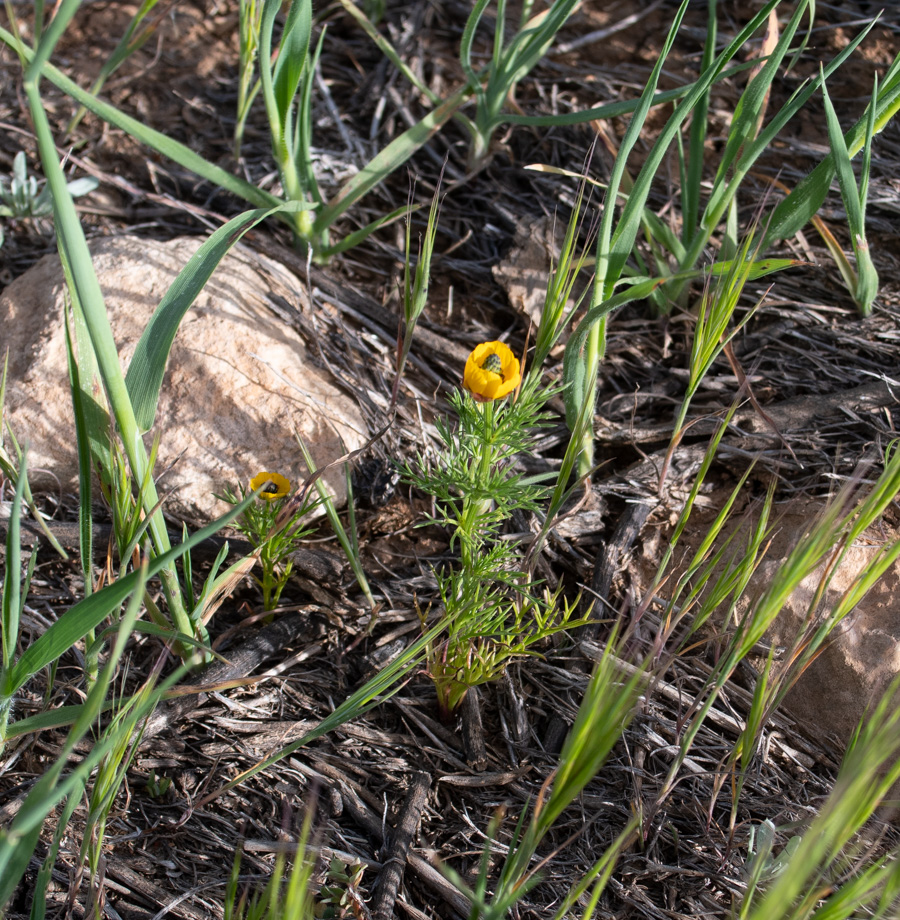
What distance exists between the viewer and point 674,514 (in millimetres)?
1655

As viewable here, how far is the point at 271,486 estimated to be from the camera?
4.59 ft

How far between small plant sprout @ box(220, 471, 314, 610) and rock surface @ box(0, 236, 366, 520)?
0.17 m

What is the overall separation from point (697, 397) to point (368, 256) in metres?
0.92

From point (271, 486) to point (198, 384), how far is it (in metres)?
0.41

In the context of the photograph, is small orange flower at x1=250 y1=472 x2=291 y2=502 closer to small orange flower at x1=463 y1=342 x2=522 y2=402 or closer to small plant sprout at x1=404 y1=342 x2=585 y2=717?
small plant sprout at x1=404 y1=342 x2=585 y2=717

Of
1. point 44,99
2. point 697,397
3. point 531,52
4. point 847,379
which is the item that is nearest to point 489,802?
point 697,397

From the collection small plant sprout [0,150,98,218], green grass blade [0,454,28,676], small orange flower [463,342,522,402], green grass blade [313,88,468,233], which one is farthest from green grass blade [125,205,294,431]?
small plant sprout [0,150,98,218]

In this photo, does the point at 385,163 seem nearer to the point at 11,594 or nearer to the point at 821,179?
the point at 821,179

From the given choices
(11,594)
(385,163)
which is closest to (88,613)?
Result: (11,594)

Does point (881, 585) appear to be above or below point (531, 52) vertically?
below

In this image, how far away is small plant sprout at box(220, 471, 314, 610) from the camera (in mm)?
1360

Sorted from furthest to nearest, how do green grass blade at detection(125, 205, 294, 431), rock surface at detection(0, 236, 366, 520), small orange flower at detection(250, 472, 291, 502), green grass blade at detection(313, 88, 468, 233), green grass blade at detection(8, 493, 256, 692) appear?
Answer: green grass blade at detection(313, 88, 468, 233)
rock surface at detection(0, 236, 366, 520)
small orange flower at detection(250, 472, 291, 502)
green grass blade at detection(125, 205, 294, 431)
green grass blade at detection(8, 493, 256, 692)

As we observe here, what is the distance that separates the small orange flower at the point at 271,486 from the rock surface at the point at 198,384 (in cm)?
19

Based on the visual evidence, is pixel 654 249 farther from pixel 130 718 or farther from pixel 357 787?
pixel 130 718
